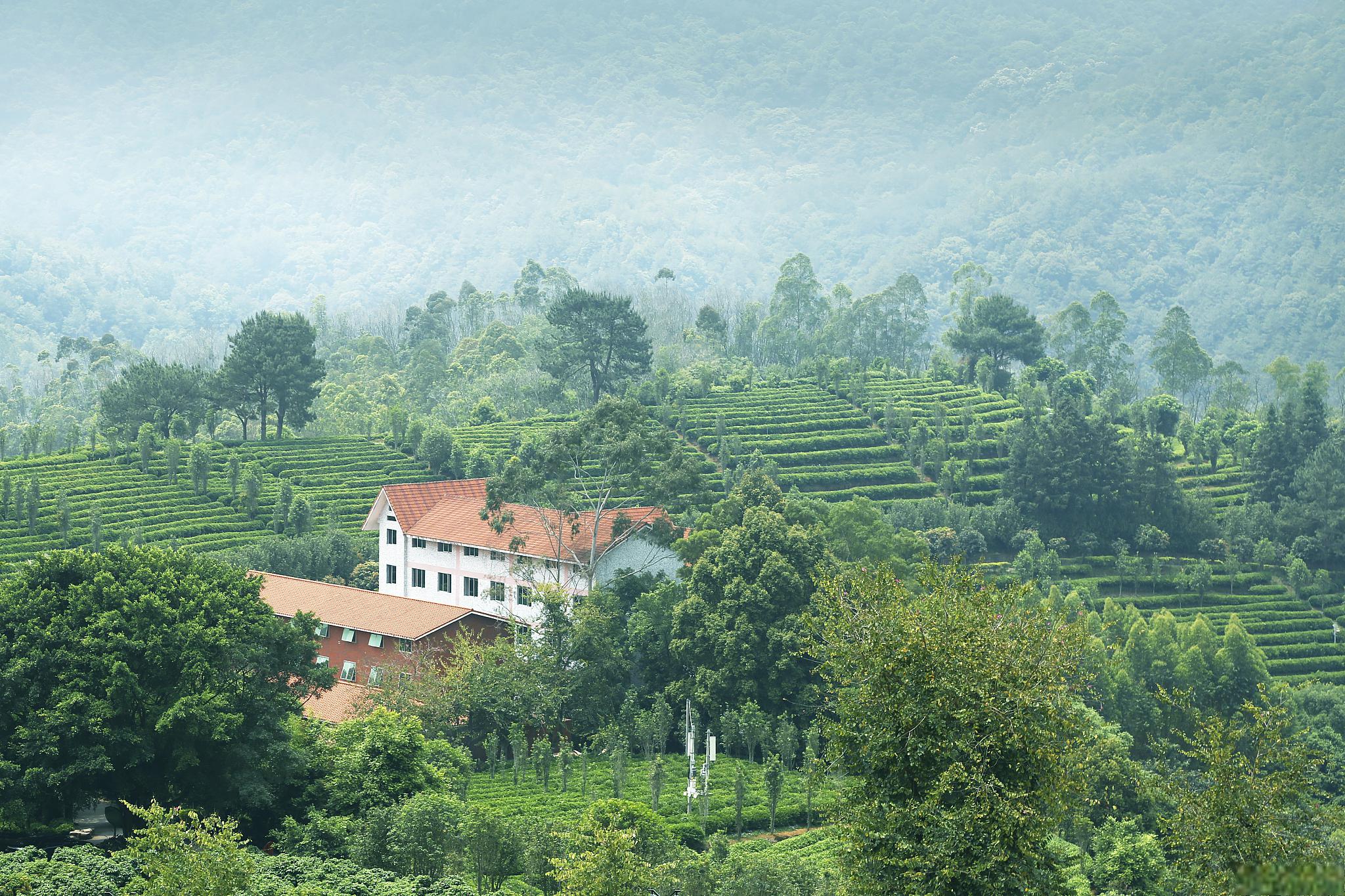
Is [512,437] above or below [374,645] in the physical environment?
above

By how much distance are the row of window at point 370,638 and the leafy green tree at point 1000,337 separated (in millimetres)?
59482

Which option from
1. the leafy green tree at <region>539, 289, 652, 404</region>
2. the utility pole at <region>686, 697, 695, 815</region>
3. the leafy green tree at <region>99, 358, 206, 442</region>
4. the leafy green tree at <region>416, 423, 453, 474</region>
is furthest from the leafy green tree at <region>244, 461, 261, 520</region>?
the utility pole at <region>686, 697, 695, 815</region>

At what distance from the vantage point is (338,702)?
3781 centimetres

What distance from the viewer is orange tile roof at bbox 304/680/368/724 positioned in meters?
35.7

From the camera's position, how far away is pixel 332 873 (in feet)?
69.6

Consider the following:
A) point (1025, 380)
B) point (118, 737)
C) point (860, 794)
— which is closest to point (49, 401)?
point (1025, 380)

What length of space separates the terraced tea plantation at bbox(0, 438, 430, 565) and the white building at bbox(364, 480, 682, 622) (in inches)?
406

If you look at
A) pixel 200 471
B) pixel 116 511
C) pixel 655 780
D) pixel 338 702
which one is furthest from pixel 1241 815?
pixel 200 471

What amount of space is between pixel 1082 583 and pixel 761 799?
29.6m

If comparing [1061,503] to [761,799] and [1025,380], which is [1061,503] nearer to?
[1025,380]

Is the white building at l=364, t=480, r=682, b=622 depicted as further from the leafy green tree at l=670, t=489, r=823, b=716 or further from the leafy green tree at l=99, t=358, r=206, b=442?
the leafy green tree at l=99, t=358, r=206, b=442

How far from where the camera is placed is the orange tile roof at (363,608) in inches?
1599

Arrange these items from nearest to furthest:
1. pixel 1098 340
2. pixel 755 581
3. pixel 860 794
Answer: pixel 860 794 < pixel 755 581 < pixel 1098 340

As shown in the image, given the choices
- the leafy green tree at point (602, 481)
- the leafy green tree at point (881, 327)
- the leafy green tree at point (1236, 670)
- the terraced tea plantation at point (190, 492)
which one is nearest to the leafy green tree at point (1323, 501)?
the leafy green tree at point (1236, 670)
